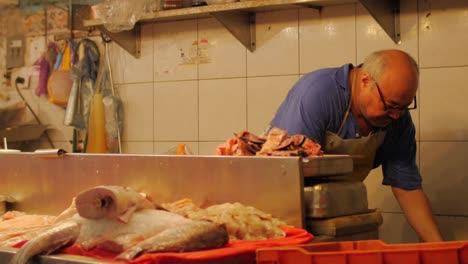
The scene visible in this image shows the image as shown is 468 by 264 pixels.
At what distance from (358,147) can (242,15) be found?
5.38 ft

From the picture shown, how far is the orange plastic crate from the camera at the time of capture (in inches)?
64.6

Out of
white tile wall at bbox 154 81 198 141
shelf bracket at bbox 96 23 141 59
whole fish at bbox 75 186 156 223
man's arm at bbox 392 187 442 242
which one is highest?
shelf bracket at bbox 96 23 141 59

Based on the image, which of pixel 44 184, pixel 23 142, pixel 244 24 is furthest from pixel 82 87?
pixel 44 184

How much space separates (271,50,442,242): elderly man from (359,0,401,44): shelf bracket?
734 mm

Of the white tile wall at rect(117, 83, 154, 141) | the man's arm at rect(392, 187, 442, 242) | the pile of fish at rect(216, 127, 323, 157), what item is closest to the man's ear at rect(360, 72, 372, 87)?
the man's arm at rect(392, 187, 442, 242)

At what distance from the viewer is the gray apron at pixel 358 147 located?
3.15 meters

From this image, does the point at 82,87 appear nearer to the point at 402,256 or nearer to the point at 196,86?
the point at 196,86

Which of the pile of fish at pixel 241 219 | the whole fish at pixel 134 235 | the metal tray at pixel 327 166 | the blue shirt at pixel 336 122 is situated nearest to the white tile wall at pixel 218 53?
the blue shirt at pixel 336 122

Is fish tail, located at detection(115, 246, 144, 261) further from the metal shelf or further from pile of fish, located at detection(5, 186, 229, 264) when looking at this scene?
the metal shelf

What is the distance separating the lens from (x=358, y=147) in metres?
3.21

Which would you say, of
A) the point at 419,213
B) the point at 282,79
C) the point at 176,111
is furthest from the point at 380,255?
the point at 176,111

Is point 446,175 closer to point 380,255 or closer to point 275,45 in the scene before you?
point 275,45

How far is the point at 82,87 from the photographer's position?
527 cm

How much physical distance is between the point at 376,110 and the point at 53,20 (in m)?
3.26
